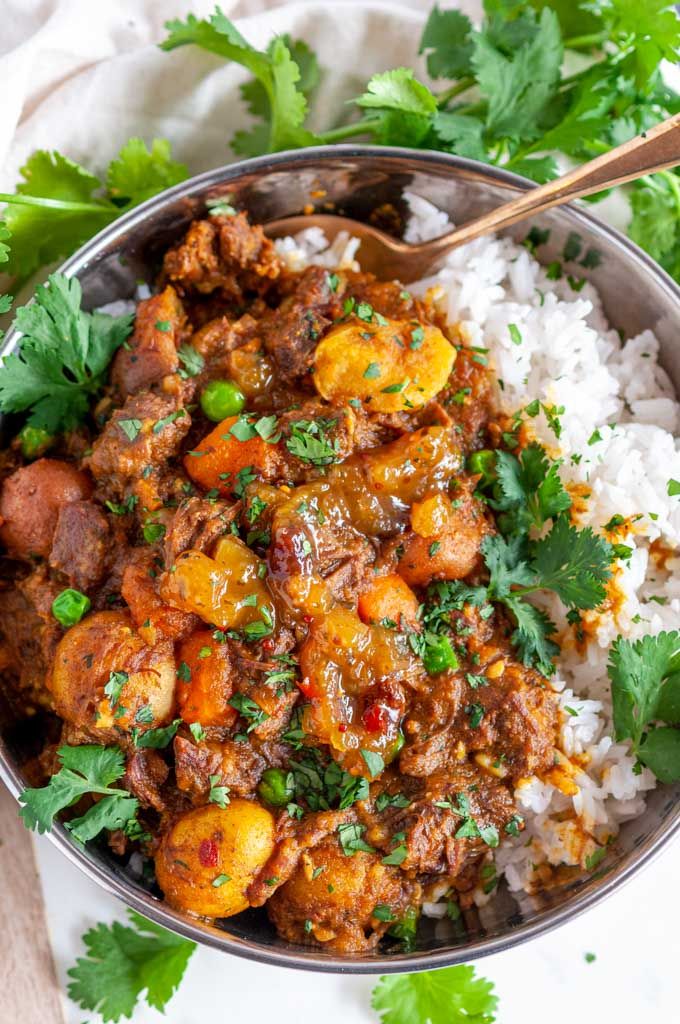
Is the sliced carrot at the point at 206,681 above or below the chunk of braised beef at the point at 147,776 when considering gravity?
above

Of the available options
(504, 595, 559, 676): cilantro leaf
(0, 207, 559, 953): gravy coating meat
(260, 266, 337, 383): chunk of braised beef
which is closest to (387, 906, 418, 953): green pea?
(0, 207, 559, 953): gravy coating meat

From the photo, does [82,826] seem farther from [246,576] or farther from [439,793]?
[439,793]

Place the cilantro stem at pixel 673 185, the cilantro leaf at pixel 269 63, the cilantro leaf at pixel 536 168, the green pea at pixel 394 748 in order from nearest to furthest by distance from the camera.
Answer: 1. the green pea at pixel 394 748
2. the cilantro leaf at pixel 269 63
3. the cilantro leaf at pixel 536 168
4. the cilantro stem at pixel 673 185

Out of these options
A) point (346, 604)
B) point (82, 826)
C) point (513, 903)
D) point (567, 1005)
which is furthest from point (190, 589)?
point (567, 1005)

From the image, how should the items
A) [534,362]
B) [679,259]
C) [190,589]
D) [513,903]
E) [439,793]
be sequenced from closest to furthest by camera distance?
[190,589] < [439,793] < [513,903] < [534,362] < [679,259]

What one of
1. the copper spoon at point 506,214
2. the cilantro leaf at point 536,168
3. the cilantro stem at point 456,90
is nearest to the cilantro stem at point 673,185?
the cilantro leaf at point 536,168

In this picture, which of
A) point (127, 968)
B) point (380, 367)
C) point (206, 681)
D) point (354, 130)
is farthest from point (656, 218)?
point (127, 968)

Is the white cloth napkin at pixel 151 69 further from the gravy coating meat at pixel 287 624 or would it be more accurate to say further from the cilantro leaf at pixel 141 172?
the gravy coating meat at pixel 287 624

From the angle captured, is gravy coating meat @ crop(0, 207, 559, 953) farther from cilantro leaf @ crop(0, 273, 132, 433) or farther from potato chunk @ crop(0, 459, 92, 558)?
cilantro leaf @ crop(0, 273, 132, 433)
